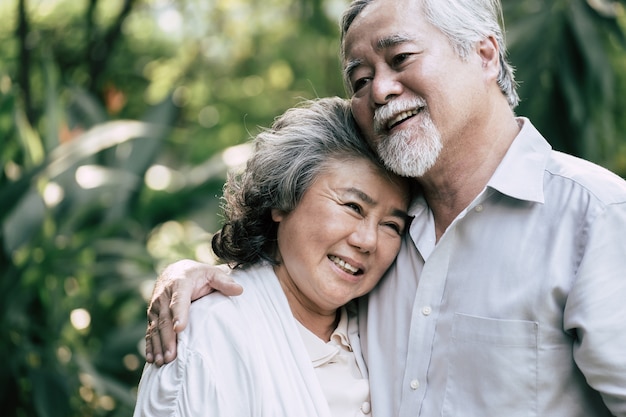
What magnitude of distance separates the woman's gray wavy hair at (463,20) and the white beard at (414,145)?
7.6 inches

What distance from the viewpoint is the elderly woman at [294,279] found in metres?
1.86

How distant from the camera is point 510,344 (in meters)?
1.83

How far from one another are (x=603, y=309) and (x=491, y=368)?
0.98ft

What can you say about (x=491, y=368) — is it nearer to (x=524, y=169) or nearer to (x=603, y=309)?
(x=603, y=309)

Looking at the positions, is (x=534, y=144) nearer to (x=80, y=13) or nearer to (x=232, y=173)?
(x=232, y=173)

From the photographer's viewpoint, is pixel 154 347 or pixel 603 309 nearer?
pixel 603 309

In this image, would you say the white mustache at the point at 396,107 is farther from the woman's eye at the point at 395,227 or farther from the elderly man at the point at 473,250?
the woman's eye at the point at 395,227

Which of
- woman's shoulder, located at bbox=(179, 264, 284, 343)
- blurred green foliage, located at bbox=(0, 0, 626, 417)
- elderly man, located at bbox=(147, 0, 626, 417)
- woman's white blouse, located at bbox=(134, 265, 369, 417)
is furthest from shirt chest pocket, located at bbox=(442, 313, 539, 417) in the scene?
blurred green foliage, located at bbox=(0, 0, 626, 417)

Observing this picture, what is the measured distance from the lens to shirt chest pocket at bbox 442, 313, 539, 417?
1.81 m

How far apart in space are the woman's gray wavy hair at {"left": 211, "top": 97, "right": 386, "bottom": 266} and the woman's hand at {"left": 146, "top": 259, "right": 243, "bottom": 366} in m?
0.12

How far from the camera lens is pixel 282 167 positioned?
2.18 meters

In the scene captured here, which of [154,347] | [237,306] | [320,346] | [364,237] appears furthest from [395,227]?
[154,347]

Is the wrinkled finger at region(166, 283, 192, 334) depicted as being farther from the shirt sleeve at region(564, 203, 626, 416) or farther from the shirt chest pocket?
the shirt sleeve at region(564, 203, 626, 416)

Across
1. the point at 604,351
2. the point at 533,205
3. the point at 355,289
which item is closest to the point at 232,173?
the point at 355,289
